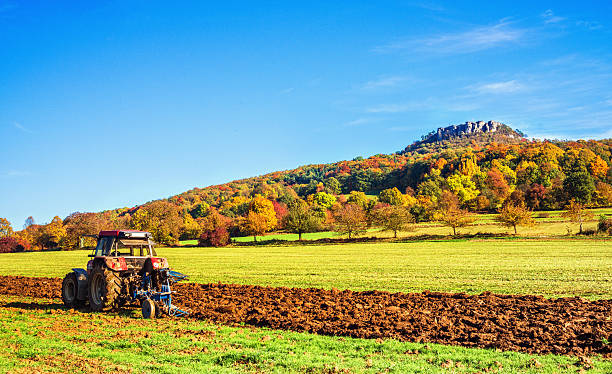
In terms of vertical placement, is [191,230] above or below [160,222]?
below

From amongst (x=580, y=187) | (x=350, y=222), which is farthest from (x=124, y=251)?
(x=580, y=187)

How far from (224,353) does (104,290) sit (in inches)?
256

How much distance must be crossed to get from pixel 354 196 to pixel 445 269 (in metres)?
88.8

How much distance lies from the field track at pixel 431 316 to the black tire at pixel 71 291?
345 cm

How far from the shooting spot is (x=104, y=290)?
1328 centimetres

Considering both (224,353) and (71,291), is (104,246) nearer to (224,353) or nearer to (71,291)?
(71,291)

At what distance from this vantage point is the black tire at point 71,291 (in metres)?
14.7

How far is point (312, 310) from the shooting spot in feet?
43.7

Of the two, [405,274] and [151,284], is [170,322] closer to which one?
[151,284]

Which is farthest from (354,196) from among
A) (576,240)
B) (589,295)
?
(589,295)

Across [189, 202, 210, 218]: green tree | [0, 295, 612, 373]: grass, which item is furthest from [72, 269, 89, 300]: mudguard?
[189, 202, 210, 218]: green tree

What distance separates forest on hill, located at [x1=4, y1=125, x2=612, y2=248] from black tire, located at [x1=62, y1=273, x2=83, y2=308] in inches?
2234

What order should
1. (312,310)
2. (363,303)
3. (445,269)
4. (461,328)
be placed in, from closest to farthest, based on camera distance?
(461,328)
(312,310)
(363,303)
(445,269)

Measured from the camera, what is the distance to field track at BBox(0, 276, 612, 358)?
923cm
